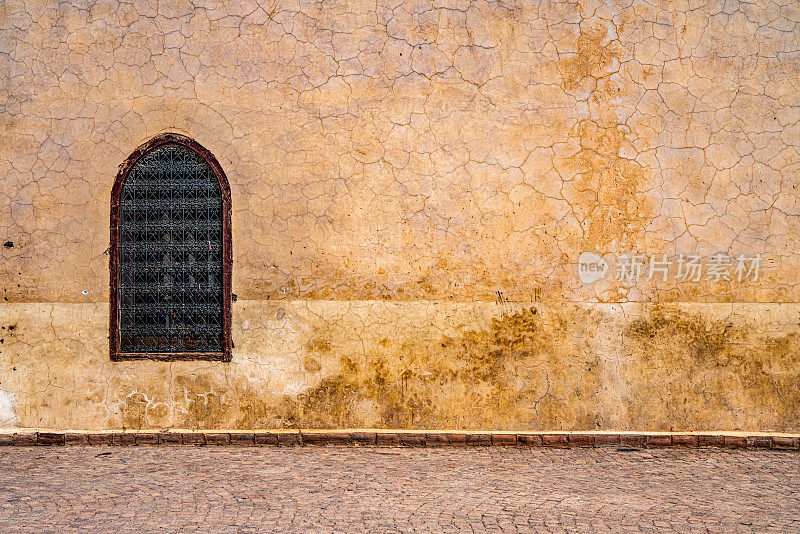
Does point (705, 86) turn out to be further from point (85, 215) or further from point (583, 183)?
point (85, 215)

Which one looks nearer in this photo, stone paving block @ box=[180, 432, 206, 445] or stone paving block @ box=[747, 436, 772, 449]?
stone paving block @ box=[747, 436, 772, 449]

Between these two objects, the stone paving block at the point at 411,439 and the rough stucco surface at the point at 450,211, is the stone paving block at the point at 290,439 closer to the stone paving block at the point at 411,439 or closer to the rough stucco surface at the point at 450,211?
the rough stucco surface at the point at 450,211

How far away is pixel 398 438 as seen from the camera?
6.19 meters

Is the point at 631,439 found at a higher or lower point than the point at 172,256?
lower

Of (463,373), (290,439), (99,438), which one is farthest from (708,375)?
(99,438)

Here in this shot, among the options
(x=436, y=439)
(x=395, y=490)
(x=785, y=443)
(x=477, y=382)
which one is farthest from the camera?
(x=477, y=382)

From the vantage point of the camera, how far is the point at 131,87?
6.42 m

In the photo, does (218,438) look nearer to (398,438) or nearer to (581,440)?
(398,438)

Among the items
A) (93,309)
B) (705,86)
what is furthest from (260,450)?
(705,86)

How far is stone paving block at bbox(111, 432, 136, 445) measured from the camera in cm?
625

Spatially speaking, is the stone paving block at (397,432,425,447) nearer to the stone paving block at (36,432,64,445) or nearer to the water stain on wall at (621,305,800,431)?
the water stain on wall at (621,305,800,431)

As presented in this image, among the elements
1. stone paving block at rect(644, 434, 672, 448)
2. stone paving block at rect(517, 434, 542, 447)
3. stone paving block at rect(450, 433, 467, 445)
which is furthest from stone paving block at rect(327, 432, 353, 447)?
stone paving block at rect(644, 434, 672, 448)

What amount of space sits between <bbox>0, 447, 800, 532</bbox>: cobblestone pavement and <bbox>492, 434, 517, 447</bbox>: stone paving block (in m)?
0.15

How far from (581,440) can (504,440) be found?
0.61m
